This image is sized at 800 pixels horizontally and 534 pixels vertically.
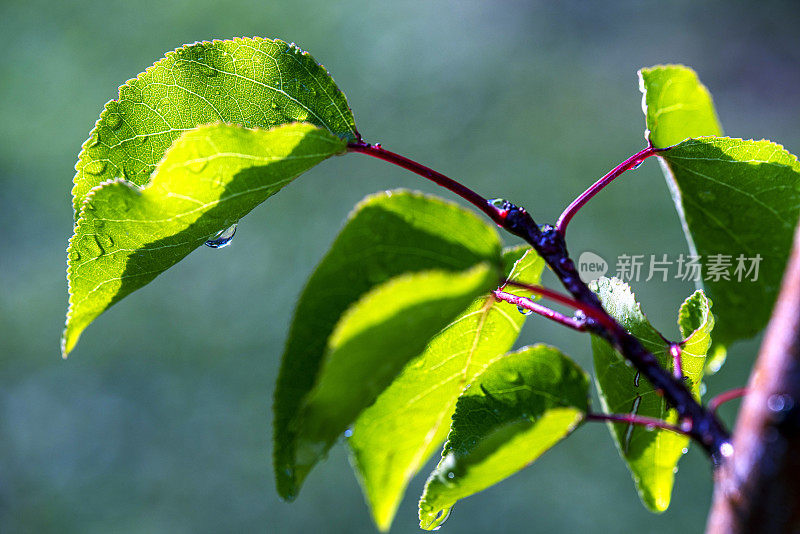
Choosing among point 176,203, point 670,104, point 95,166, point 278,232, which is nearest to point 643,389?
point 670,104

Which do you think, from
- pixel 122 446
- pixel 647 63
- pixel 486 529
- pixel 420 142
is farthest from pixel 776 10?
pixel 122 446

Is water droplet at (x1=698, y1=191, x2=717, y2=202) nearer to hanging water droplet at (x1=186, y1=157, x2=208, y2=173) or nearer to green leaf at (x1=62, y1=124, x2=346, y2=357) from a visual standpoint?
green leaf at (x1=62, y1=124, x2=346, y2=357)

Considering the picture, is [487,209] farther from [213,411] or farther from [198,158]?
[213,411]

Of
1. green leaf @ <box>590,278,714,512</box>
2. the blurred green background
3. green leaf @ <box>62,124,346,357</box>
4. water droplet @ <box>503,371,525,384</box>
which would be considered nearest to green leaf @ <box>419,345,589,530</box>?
water droplet @ <box>503,371,525,384</box>

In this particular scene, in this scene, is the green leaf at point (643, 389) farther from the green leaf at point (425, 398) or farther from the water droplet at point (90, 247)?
the water droplet at point (90, 247)

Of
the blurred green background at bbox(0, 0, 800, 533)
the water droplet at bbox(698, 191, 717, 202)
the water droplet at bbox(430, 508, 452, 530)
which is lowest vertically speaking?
→ the blurred green background at bbox(0, 0, 800, 533)

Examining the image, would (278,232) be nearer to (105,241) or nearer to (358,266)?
(105,241)
